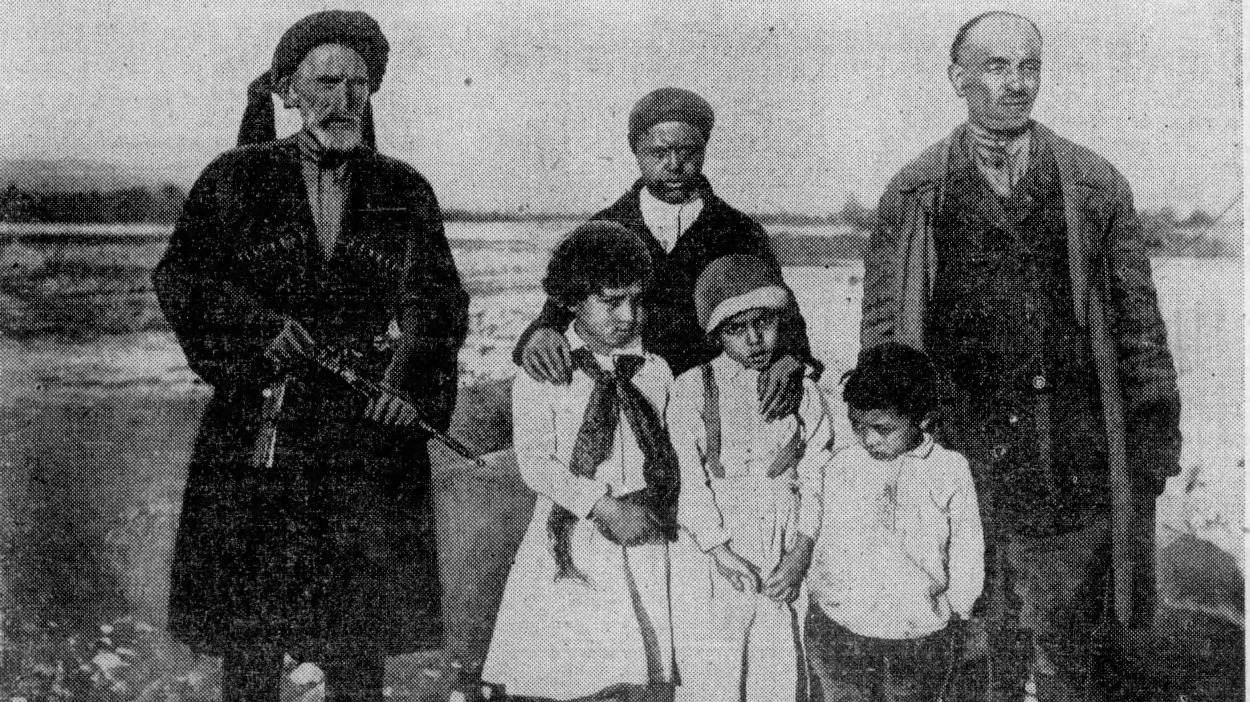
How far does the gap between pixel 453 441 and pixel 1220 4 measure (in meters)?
2.54

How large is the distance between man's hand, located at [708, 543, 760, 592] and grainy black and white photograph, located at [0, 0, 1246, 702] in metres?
0.02

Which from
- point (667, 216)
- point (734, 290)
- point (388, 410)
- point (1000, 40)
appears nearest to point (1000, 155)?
point (1000, 40)

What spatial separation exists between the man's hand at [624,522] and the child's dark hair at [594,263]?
57 centimetres

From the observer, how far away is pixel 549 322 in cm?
369

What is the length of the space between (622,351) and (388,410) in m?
0.66

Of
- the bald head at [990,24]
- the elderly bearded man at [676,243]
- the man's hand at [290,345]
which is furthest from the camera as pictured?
the bald head at [990,24]

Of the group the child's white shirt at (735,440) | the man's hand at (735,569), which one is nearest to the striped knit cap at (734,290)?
the child's white shirt at (735,440)

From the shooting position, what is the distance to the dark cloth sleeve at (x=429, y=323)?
3.63 metres

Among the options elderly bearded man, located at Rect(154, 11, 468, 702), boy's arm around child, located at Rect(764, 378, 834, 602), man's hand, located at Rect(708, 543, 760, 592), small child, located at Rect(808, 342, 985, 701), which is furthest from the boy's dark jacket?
man's hand, located at Rect(708, 543, 760, 592)

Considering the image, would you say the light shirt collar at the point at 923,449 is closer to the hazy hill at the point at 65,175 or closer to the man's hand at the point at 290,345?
the man's hand at the point at 290,345

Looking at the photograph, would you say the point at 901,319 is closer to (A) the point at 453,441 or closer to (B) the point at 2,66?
(A) the point at 453,441

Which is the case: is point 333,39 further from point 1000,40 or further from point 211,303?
point 1000,40

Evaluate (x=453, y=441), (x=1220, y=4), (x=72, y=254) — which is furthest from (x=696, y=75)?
(x=72, y=254)

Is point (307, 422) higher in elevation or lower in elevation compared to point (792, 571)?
higher
